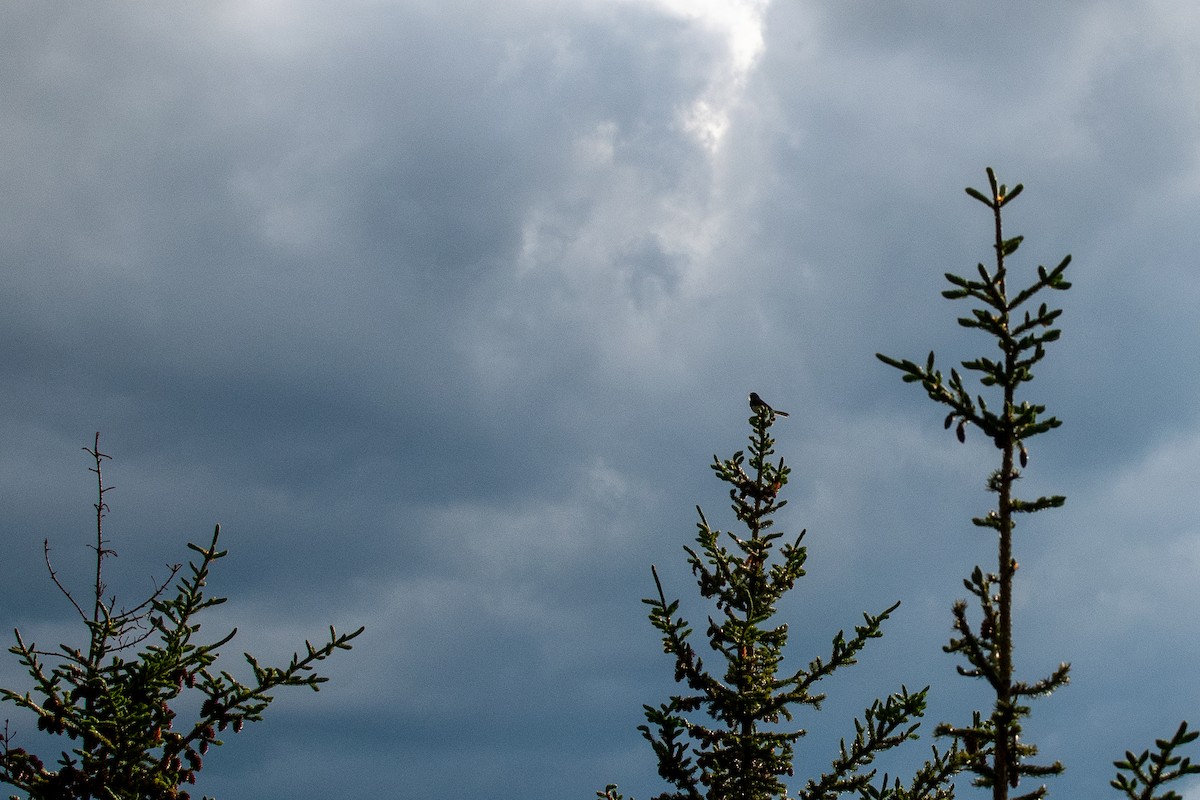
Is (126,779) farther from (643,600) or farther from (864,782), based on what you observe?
(864,782)

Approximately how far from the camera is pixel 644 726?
49.3 feet

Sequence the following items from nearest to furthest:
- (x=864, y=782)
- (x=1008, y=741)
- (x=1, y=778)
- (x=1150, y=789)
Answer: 1. (x=1150, y=789)
2. (x=1008, y=741)
3. (x=1, y=778)
4. (x=864, y=782)

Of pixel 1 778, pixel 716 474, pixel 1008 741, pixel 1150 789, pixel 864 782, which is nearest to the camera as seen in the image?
pixel 1150 789

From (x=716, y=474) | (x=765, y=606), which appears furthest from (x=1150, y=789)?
(x=716, y=474)

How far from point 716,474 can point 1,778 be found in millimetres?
10799

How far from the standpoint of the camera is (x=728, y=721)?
15570 mm

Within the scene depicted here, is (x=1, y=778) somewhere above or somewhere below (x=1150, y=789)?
above

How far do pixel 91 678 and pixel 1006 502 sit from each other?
9.88 metres

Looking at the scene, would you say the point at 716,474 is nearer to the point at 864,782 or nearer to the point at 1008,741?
the point at 864,782

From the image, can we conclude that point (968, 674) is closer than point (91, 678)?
Yes

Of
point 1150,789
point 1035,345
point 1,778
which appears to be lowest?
point 1150,789

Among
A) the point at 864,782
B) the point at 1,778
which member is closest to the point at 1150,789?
the point at 864,782

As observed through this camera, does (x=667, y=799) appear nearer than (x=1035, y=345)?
No

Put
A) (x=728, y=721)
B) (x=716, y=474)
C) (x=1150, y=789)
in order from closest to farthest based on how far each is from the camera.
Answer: (x=1150, y=789)
(x=728, y=721)
(x=716, y=474)
